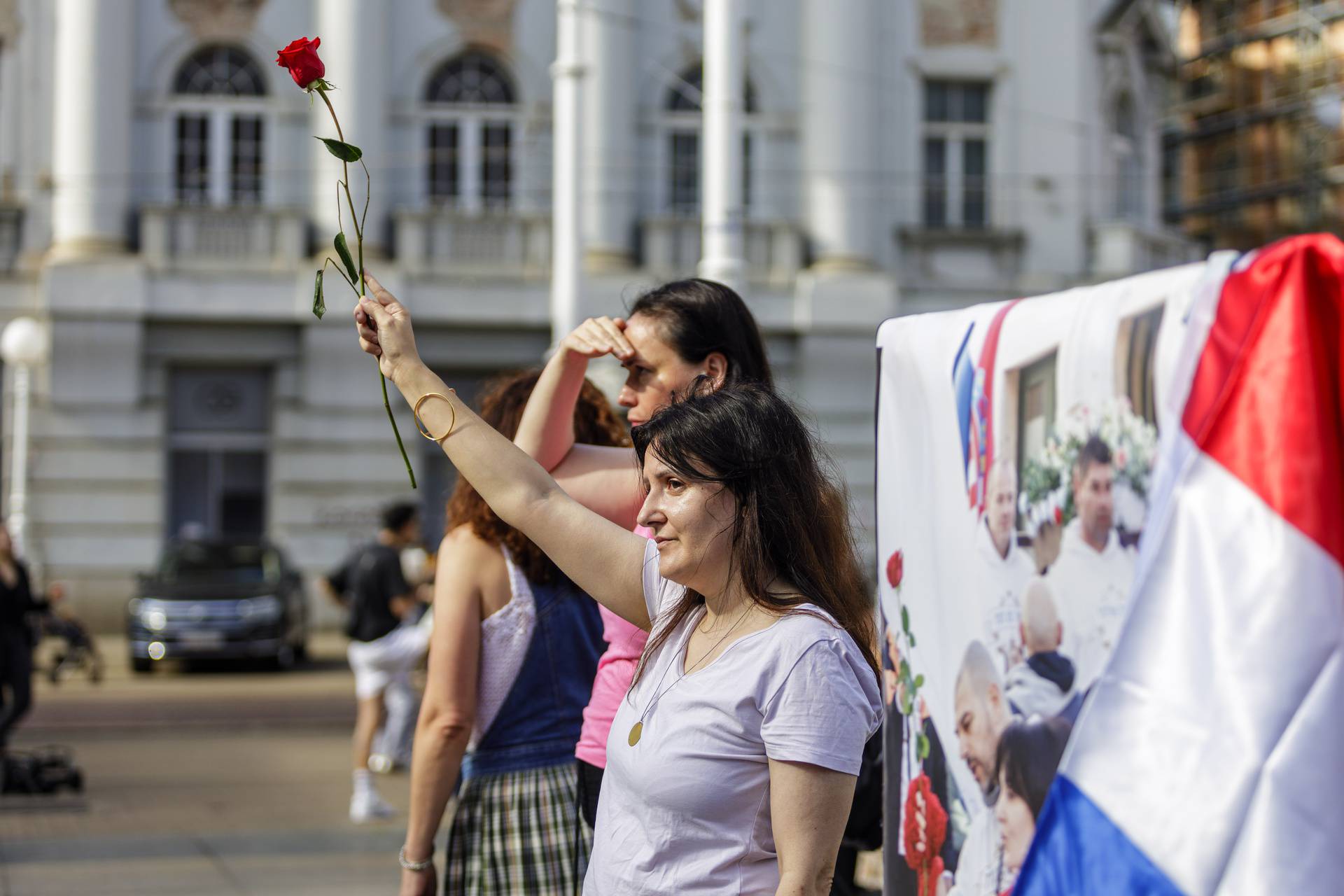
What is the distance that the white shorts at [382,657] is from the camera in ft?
33.9

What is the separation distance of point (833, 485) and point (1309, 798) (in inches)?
43.1

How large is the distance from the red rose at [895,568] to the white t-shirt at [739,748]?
0.47 m

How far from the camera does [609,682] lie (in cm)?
332

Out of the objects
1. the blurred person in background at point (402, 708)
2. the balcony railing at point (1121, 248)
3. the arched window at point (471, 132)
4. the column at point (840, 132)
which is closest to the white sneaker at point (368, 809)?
the blurred person in background at point (402, 708)

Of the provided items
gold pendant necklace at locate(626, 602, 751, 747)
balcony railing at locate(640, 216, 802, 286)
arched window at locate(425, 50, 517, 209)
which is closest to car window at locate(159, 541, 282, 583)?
arched window at locate(425, 50, 517, 209)

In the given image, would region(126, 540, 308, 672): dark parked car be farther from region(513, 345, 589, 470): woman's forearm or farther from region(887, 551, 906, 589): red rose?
region(887, 551, 906, 589): red rose

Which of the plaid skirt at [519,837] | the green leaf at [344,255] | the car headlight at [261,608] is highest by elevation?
the green leaf at [344,255]

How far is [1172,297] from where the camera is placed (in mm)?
1961

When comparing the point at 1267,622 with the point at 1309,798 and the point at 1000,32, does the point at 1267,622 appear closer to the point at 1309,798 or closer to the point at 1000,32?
the point at 1309,798

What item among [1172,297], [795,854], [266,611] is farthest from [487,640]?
[266,611]

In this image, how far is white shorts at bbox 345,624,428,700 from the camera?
33.9ft

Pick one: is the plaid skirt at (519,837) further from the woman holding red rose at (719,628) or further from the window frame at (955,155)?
the window frame at (955,155)

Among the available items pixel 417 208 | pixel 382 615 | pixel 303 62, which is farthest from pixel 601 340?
pixel 417 208

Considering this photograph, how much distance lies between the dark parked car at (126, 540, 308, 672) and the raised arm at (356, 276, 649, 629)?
16834mm
